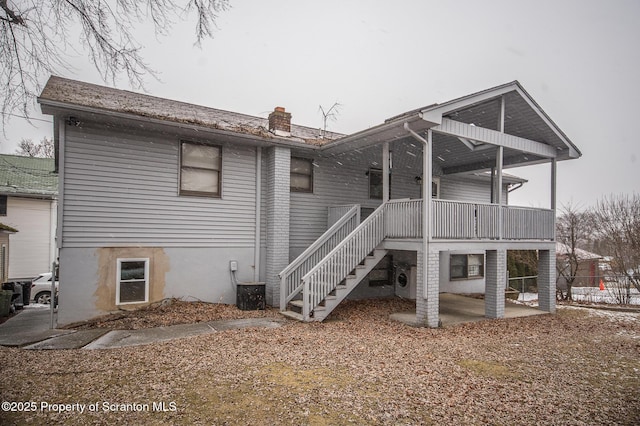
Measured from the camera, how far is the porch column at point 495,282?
35.1 ft

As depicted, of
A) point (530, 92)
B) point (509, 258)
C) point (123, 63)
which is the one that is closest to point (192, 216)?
point (123, 63)

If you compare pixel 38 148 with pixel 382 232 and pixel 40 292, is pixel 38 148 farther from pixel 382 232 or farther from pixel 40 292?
pixel 382 232

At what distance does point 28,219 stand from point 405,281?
18.4 m

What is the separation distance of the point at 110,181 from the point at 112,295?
2751 mm

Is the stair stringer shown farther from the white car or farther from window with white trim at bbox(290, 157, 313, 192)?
the white car

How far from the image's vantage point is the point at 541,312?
39.6 feet

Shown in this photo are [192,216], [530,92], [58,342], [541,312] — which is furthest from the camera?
[541,312]

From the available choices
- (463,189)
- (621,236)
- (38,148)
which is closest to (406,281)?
(463,189)

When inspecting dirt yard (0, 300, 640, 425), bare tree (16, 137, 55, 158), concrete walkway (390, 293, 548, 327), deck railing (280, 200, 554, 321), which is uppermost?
bare tree (16, 137, 55, 158)

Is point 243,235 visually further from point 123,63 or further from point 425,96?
point 425,96

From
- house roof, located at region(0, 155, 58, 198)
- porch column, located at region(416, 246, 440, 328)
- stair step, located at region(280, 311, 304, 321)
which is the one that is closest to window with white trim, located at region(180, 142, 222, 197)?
stair step, located at region(280, 311, 304, 321)

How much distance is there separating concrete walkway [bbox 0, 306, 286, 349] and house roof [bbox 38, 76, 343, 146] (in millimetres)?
4796

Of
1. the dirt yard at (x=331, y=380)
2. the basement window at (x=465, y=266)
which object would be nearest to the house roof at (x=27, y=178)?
the dirt yard at (x=331, y=380)

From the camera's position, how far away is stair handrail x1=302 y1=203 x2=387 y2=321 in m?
9.39
